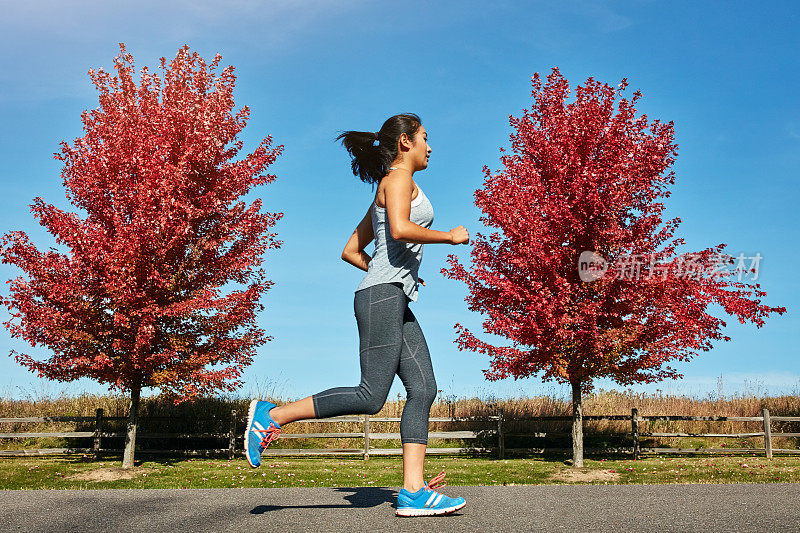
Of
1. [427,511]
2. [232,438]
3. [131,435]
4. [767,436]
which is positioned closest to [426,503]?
[427,511]

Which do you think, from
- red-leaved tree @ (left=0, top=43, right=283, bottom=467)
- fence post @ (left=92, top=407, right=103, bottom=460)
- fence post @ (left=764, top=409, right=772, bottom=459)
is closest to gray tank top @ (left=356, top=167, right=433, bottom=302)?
red-leaved tree @ (left=0, top=43, right=283, bottom=467)

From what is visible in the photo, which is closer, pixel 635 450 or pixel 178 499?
pixel 178 499

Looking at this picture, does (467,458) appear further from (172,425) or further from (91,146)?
(91,146)

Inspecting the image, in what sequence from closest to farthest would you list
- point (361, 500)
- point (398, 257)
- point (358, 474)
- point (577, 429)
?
point (398, 257) → point (361, 500) → point (358, 474) → point (577, 429)

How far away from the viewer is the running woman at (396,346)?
3621mm

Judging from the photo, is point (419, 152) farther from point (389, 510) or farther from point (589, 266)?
point (589, 266)

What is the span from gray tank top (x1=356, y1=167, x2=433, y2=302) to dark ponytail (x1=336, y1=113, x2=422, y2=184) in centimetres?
37

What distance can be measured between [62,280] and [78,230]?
114 cm

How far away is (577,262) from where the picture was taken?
14.3 metres

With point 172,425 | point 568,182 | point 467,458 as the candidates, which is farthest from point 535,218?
point 172,425

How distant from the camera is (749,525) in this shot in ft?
10.7

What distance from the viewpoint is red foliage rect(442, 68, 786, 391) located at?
13734mm

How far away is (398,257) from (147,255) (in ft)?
37.4

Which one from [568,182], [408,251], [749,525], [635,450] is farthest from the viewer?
[635,450]
